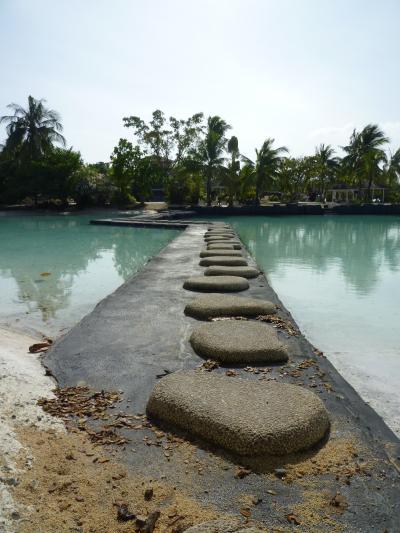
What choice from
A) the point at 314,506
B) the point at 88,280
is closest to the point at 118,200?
the point at 88,280

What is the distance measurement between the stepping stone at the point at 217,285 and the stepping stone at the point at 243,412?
9.46 ft

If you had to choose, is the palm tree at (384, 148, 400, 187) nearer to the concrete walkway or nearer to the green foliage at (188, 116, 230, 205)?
the green foliage at (188, 116, 230, 205)

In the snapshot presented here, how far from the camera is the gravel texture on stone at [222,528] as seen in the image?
154cm

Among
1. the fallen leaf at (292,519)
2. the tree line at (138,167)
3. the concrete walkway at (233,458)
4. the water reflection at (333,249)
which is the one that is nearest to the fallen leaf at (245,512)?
the concrete walkway at (233,458)

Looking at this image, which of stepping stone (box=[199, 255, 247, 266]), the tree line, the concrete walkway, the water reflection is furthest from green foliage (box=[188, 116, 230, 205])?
the concrete walkway

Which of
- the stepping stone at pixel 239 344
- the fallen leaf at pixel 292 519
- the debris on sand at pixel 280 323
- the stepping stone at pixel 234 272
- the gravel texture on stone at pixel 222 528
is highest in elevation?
the stepping stone at pixel 234 272

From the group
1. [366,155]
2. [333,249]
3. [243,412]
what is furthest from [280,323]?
[366,155]

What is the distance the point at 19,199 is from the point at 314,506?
107 feet

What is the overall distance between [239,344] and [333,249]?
431 inches

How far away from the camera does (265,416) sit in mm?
2172

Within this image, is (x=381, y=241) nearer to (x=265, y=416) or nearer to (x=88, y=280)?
(x=88, y=280)

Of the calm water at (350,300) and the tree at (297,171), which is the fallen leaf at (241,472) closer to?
the calm water at (350,300)

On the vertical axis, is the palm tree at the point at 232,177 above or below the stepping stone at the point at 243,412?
above

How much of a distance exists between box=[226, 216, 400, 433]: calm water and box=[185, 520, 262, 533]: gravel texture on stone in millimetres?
1910
